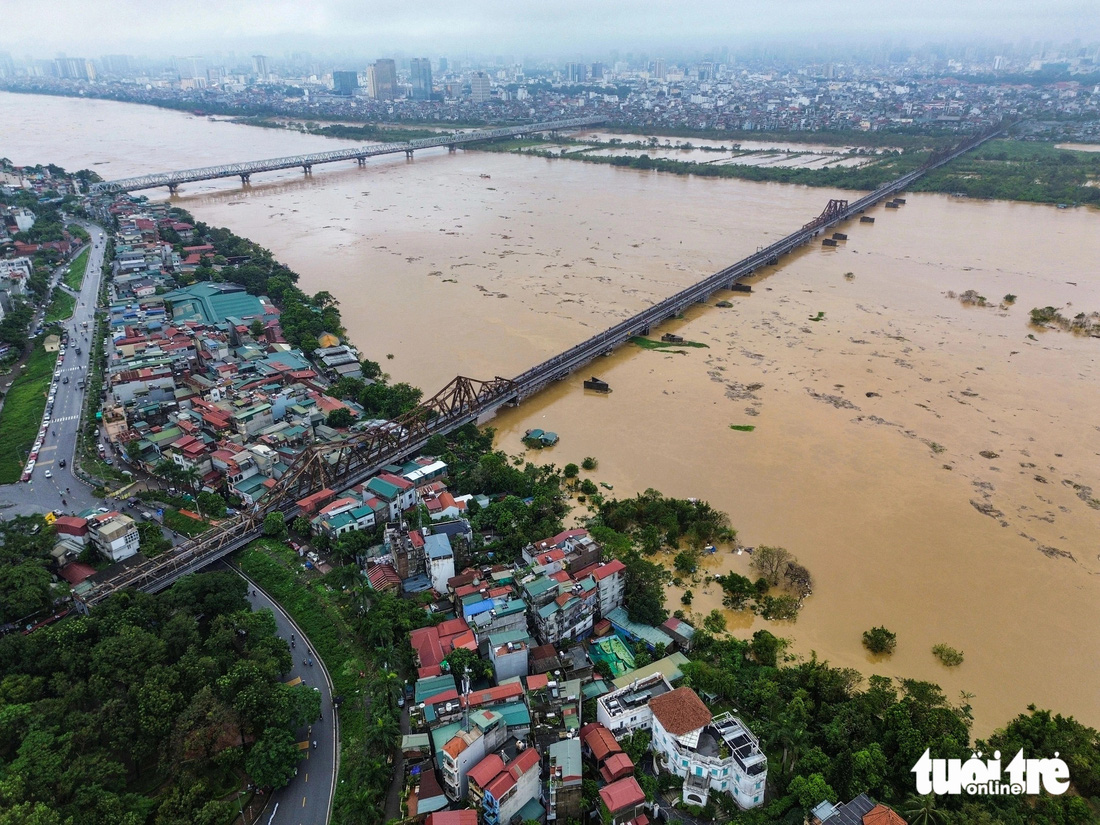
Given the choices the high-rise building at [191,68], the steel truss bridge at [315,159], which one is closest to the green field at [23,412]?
the steel truss bridge at [315,159]

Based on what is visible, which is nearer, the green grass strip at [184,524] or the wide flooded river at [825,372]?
the wide flooded river at [825,372]

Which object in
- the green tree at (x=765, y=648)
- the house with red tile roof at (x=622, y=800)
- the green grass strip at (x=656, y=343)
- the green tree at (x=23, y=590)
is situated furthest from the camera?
the green grass strip at (x=656, y=343)

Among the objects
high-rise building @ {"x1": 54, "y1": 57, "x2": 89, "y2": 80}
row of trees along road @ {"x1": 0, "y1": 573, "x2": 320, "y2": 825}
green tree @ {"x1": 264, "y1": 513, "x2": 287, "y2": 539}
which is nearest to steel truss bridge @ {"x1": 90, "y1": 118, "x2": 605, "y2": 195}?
green tree @ {"x1": 264, "y1": 513, "x2": 287, "y2": 539}

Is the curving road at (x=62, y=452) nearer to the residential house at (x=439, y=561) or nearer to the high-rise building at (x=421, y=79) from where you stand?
the residential house at (x=439, y=561)

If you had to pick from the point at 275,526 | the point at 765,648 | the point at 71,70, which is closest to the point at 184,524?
the point at 275,526

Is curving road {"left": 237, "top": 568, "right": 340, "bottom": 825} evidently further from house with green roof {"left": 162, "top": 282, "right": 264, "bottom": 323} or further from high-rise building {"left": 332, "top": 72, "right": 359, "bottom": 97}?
high-rise building {"left": 332, "top": 72, "right": 359, "bottom": 97}

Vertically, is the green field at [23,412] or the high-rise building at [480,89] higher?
the high-rise building at [480,89]

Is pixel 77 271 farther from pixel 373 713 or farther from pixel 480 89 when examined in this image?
pixel 480 89
